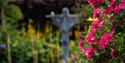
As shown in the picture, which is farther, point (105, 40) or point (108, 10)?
point (108, 10)

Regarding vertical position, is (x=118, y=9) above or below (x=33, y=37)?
above

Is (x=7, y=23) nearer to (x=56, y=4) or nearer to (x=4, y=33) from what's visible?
(x=4, y=33)

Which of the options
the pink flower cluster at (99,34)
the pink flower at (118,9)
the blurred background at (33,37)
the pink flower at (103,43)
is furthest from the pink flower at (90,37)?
the blurred background at (33,37)

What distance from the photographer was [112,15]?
3672mm

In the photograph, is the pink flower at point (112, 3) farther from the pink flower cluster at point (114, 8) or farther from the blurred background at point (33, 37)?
the blurred background at point (33, 37)

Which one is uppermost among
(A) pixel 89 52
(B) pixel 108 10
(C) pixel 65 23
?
(B) pixel 108 10

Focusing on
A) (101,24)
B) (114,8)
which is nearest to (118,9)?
(114,8)

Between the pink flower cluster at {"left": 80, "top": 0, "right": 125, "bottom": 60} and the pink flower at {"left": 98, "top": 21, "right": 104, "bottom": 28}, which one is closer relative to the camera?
the pink flower cluster at {"left": 80, "top": 0, "right": 125, "bottom": 60}

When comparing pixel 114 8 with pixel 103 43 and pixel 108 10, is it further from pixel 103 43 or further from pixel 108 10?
pixel 103 43

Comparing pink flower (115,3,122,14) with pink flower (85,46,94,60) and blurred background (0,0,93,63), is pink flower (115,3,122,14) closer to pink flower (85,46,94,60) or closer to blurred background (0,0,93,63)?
pink flower (85,46,94,60)

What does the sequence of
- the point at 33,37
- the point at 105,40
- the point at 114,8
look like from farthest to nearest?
the point at 33,37 → the point at 114,8 → the point at 105,40

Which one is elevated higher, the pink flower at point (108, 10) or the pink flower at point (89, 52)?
the pink flower at point (108, 10)

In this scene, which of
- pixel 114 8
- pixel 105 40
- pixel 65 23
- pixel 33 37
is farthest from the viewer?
pixel 33 37

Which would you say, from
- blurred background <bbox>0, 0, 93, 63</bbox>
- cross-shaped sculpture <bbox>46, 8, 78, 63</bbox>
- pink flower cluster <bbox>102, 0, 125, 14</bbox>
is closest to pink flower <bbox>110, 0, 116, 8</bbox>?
pink flower cluster <bbox>102, 0, 125, 14</bbox>
